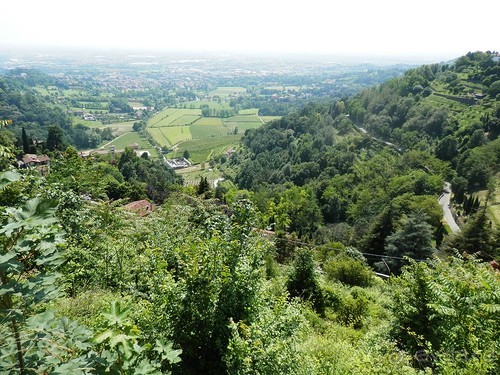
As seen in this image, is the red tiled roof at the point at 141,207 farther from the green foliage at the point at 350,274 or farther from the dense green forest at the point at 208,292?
the green foliage at the point at 350,274

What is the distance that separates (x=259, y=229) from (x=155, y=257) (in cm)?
202

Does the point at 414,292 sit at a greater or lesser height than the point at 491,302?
lesser

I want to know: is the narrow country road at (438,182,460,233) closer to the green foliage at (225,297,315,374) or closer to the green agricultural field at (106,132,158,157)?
the green foliage at (225,297,315,374)

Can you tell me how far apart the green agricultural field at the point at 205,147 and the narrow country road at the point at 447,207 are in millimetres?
55741

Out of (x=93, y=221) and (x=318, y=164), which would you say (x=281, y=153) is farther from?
(x=93, y=221)

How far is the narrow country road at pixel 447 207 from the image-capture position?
3571 centimetres

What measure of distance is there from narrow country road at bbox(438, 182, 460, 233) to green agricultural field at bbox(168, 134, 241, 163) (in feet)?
183

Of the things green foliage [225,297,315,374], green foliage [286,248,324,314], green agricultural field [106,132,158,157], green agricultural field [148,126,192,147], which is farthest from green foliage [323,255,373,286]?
green agricultural field [148,126,192,147]

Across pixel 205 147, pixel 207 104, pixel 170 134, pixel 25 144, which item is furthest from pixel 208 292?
pixel 207 104

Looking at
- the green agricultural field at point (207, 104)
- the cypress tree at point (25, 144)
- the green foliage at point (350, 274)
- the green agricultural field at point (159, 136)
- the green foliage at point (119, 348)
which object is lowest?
the green agricultural field at point (159, 136)

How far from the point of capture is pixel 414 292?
769 cm

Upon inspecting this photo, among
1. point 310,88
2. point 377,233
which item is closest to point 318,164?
point 377,233

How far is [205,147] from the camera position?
91188 mm

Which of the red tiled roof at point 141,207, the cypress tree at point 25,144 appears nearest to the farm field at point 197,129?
the cypress tree at point 25,144
